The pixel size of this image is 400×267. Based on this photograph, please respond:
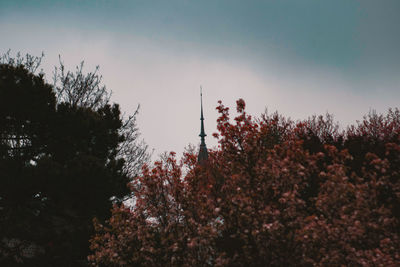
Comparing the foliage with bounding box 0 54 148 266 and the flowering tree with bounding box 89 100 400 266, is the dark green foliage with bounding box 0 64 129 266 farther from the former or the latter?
the flowering tree with bounding box 89 100 400 266

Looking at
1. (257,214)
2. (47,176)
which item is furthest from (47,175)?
(257,214)

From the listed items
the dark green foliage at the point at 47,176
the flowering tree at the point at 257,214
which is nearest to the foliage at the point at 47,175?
the dark green foliage at the point at 47,176

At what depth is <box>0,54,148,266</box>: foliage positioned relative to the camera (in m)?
11.6

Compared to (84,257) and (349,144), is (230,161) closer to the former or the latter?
(349,144)

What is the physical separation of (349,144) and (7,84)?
11.9 m

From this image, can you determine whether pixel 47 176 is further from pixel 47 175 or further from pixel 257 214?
pixel 257 214

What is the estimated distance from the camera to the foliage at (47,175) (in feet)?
38.1

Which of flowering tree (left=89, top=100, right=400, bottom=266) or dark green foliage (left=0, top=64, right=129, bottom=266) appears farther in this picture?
dark green foliage (left=0, top=64, right=129, bottom=266)

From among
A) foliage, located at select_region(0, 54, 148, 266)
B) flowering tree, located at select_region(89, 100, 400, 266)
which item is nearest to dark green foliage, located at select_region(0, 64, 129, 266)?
foliage, located at select_region(0, 54, 148, 266)

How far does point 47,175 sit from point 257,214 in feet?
25.4

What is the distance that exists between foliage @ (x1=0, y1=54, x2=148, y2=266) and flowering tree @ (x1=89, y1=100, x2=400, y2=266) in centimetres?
423

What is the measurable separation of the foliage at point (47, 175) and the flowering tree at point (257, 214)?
4.23 m

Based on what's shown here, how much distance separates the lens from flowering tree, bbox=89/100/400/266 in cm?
607

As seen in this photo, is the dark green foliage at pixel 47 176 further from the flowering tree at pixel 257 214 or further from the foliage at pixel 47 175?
the flowering tree at pixel 257 214
